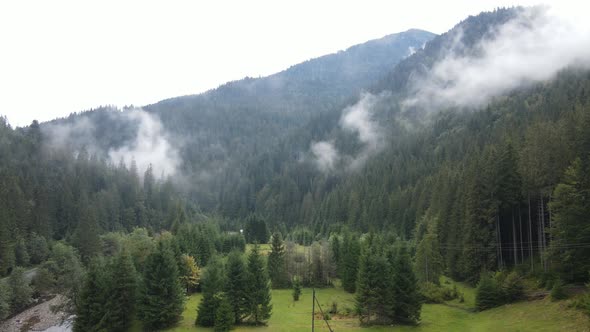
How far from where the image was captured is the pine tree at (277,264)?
362ft

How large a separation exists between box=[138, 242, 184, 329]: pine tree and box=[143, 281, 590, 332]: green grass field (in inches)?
98.6

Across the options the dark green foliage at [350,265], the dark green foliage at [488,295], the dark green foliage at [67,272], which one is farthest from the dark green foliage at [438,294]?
the dark green foliage at [67,272]

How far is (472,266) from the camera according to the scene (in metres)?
79.5

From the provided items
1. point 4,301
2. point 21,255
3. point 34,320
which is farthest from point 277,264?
point 21,255

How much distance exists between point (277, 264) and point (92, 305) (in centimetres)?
5010

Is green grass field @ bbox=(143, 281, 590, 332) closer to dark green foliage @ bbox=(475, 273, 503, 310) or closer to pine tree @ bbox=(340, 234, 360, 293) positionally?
dark green foliage @ bbox=(475, 273, 503, 310)

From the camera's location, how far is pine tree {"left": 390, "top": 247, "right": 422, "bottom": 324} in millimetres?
64625

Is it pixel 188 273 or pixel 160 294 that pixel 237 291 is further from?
pixel 188 273

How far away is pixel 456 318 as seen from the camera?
210 feet

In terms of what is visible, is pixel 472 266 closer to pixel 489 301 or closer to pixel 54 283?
pixel 489 301

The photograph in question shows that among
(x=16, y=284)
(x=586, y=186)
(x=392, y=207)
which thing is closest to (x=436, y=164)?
(x=392, y=207)

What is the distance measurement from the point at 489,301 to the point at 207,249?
7595 cm

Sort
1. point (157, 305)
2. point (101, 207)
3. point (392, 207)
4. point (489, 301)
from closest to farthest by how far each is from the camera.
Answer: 1. point (489, 301)
2. point (157, 305)
3. point (392, 207)
4. point (101, 207)

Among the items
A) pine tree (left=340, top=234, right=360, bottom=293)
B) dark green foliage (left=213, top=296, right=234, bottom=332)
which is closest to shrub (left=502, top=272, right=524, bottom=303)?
pine tree (left=340, top=234, right=360, bottom=293)
